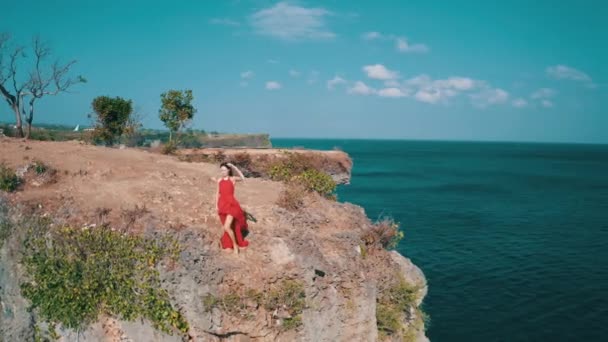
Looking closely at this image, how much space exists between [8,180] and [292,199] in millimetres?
11145

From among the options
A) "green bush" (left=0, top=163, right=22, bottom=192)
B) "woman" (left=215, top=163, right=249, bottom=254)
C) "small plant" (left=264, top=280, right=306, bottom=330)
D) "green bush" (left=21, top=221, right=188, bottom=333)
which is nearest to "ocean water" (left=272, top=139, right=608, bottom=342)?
"small plant" (left=264, top=280, right=306, bottom=330)

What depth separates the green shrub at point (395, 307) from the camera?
13.8 m

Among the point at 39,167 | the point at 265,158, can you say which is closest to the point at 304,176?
the point at 39,167

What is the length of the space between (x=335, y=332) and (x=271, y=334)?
2130mm

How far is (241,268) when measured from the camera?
39.1 ft

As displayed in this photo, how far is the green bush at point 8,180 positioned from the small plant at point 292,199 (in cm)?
1043

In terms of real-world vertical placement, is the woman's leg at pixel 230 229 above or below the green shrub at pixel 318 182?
below

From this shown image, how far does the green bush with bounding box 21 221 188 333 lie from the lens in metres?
11.8

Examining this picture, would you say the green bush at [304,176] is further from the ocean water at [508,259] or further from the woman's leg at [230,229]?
the woman's leg at [230,229]

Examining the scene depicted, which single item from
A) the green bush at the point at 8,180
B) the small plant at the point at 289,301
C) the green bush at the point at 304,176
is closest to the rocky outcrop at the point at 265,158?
the green bush at the point at 304,176

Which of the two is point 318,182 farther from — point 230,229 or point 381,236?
Answer: point 230,229

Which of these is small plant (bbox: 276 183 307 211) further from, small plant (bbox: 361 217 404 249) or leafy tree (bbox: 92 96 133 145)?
leafy tree (bbox: 92 96 133 145)

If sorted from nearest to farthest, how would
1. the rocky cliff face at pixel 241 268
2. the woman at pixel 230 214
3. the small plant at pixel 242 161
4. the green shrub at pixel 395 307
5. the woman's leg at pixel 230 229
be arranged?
the rocky cliff face at pixel 241 268
the woman's leg at pixel 230 229
the woman at pixel 230 214
the green shrub at pixel 395 307
the small plant at pixel 242 161

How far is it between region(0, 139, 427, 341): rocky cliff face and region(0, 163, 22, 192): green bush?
17.8 inches
